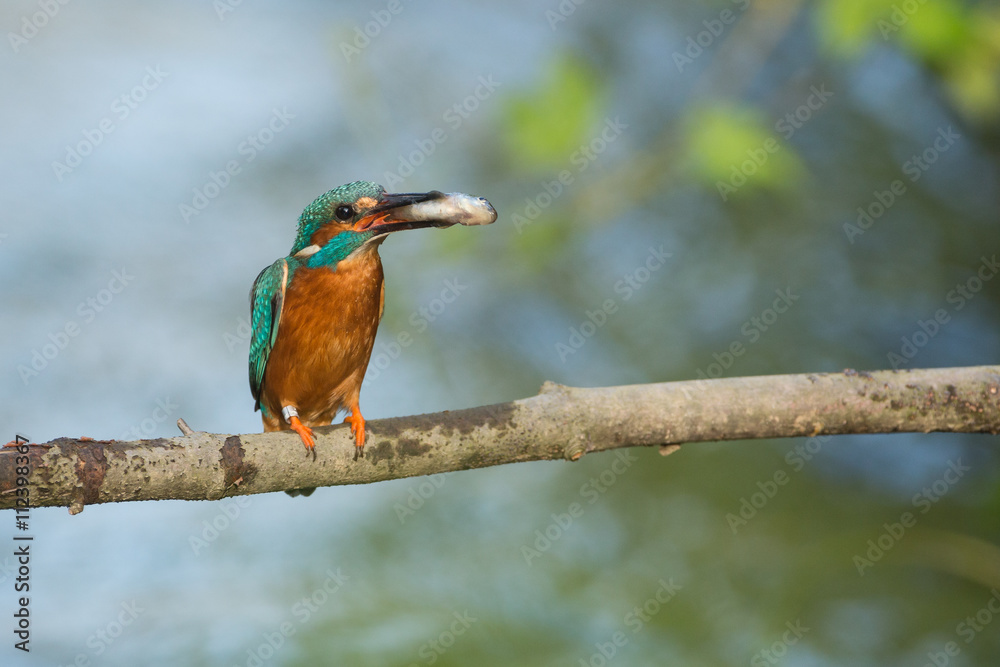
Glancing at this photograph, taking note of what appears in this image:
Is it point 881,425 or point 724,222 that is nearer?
point 881,425

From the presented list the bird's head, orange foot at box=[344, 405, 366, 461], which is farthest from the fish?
orange foot at box=[344, 405, 366, 461]

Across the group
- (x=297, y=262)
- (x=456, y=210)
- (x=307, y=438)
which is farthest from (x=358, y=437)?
(x=297, y=262)

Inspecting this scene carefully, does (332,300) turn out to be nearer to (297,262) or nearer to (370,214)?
(297,262)

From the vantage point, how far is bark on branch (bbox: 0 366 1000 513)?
7.43ft

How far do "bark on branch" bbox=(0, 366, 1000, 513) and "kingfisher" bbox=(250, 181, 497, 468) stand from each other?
60cm

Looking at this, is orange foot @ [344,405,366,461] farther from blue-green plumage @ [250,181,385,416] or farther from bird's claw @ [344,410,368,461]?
blue-green plumage @ [250,181,385,416]

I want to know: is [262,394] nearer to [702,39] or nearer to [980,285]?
[702,39]

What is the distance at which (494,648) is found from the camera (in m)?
4.44

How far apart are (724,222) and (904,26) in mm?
3384

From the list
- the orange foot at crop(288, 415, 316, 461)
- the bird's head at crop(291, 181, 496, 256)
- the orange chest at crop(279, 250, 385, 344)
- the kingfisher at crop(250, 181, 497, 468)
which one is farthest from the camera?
the orange chest at crop(279, 250, 385, 344)

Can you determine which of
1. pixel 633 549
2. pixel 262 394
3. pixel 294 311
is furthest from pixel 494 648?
pixel 294 311

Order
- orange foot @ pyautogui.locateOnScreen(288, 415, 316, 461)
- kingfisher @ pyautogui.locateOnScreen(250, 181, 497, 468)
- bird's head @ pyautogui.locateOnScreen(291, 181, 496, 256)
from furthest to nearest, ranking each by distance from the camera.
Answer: kingfisher @ pyautogui.locateOnScreen(250, 181, 497, 468) < bird's head @ pyautogui.locateOnScreen(291, 181, 496, 256) < orange foot @ pyautogui.locateOnScreen(288, 415, 316, 461)

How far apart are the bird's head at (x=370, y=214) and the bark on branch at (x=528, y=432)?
1.99ft

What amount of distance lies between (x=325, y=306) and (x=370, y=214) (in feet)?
1.43
